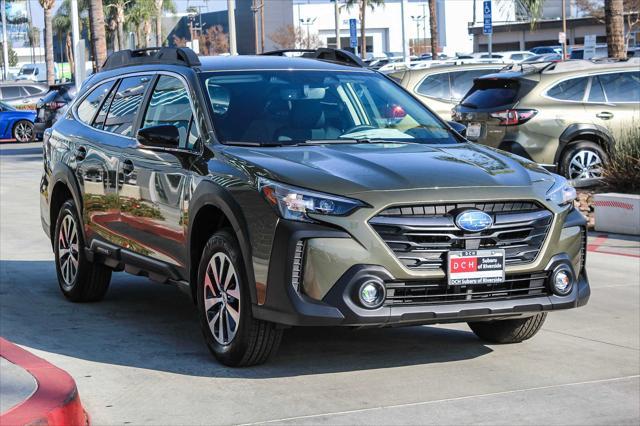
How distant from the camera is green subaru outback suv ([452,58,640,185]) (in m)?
15.6

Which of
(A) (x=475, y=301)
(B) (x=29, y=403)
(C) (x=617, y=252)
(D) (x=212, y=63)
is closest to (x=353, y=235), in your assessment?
(A) (x=475, y=301)

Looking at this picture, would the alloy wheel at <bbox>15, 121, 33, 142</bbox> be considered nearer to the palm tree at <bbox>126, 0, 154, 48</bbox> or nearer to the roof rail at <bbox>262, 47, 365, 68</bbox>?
the roof rail at <bbox>262, 47, 365, 68</bbox>

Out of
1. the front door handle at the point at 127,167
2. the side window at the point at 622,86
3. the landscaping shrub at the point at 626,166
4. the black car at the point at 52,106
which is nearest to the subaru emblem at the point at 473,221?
the front door handle at the point at 127,167

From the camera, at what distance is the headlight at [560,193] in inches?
259

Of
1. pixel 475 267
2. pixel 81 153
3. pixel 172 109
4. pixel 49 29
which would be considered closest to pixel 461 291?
pixel 475 267

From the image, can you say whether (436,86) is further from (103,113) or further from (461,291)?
(461,291)

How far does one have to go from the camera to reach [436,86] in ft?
66.5

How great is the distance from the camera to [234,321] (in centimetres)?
663

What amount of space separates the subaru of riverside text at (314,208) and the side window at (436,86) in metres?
11.7

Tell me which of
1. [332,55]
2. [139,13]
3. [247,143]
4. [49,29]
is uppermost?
[139,13]

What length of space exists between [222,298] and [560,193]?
79.5 inches

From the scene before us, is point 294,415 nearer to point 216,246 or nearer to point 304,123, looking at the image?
point 216,246

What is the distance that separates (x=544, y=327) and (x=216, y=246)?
2640 mm

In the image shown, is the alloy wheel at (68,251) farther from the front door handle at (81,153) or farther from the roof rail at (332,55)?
the roof rail at (332,55)
